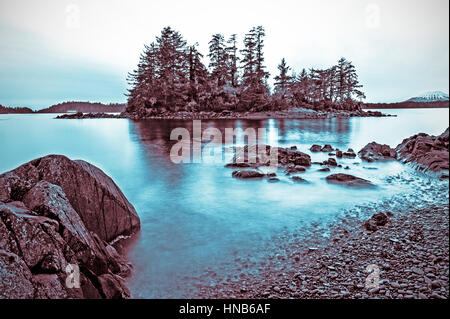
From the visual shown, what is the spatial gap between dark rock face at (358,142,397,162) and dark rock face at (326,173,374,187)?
4004mm

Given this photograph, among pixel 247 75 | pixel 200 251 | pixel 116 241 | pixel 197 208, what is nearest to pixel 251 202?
pixel 197 208

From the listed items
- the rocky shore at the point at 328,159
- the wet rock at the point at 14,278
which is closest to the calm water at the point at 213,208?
the rocky shore at the point at 328,159

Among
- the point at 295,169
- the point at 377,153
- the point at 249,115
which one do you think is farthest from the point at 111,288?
the point at 249,115

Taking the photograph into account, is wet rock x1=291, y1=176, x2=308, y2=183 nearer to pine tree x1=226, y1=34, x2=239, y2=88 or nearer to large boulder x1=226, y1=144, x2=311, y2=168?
large boulder x1=226, y1=144, x2=311, y2=168

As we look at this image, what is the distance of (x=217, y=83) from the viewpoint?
45.3 m

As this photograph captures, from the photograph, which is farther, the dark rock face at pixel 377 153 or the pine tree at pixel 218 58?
the pine tree at pixel 218 58

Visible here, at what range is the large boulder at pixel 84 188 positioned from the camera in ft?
11.6

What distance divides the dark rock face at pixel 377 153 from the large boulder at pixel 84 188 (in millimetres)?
10623

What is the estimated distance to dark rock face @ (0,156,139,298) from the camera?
207cm

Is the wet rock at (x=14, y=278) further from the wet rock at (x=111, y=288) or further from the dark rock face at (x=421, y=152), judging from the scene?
the dark rock face at (x=421, y=152)

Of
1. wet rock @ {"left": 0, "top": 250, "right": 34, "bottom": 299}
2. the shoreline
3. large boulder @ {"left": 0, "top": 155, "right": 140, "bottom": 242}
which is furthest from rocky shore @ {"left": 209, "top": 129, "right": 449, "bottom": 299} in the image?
large boulder @ {"left": 0, "top": 155, "right": 140, "bottom": 242}

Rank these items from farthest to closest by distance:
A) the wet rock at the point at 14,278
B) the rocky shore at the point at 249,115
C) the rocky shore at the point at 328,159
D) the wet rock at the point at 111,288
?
the rocky shore at the point at 249,115 < the rocky shore at the point at 328,159 < the wet rock at the point at 111,288 < the wet rock at the point at 14,278

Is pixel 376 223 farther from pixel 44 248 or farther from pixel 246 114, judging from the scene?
pixel 246 114

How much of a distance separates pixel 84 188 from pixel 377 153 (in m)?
12.5
